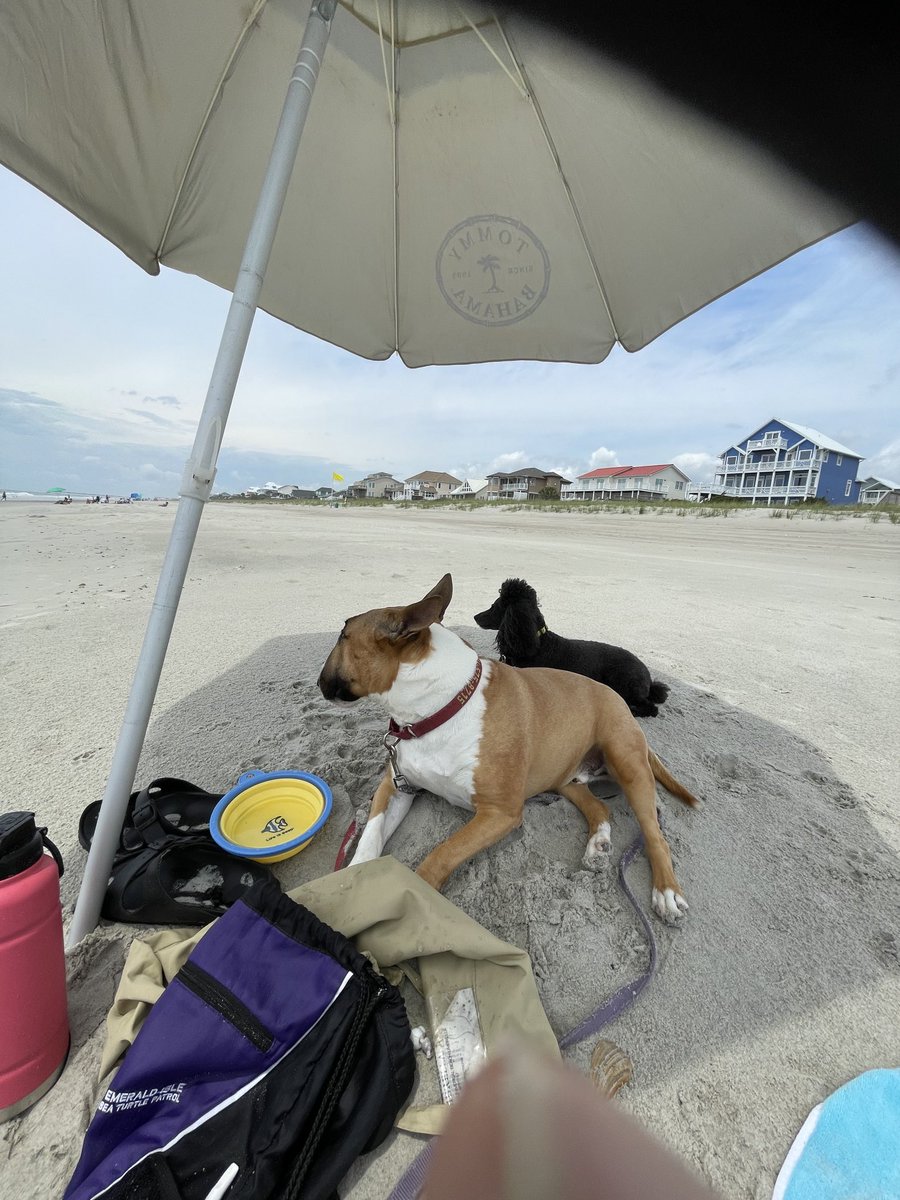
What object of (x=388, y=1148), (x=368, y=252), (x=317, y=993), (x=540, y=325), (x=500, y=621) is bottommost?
(x=388, y=1148)

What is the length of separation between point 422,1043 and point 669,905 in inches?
45.8

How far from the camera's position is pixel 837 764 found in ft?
10.8

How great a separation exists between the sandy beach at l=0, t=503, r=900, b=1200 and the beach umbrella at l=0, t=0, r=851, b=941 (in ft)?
4.25

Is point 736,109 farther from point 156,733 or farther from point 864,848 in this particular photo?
point 156,733

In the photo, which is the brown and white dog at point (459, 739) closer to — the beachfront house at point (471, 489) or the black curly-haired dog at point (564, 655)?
the black curly-haired dog at point (564, 655)

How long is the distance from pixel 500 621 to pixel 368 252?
266 cm

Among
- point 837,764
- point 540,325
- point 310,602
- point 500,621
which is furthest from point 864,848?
point 310,602

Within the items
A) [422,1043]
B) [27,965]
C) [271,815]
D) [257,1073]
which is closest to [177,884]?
[271,815]

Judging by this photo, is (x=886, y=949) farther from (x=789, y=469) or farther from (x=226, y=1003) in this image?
(x=789, y=469)

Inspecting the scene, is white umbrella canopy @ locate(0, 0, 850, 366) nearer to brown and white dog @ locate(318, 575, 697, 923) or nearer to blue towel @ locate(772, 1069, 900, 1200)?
brown and white dog @ locate(318, 575, 697, 923)

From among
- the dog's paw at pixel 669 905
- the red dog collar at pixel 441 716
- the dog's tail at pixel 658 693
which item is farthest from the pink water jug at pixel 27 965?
the dog's tail at pixel 658 693

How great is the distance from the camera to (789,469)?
33.0m

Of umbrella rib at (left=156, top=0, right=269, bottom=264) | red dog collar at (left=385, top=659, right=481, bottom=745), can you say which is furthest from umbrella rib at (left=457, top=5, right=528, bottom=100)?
red dog collar at (left=385, top=659, right=481, bottom=745)

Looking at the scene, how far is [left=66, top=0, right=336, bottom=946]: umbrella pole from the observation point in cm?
179
